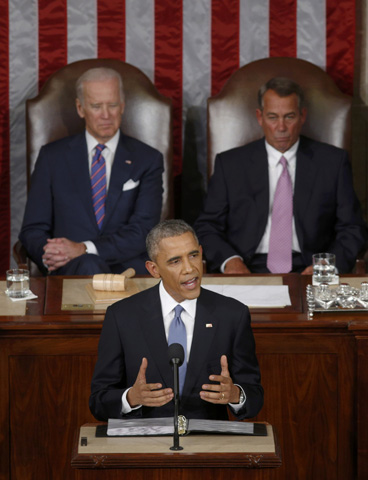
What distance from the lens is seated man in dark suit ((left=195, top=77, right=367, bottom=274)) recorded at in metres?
5.23

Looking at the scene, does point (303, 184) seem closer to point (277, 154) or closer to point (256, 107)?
point (277, 154)

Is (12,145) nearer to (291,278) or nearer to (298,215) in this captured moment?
(298,215)

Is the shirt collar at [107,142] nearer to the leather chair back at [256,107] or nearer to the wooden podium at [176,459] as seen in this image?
the leather chair back at [256,107]

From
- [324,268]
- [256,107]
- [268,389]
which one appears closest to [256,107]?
[256,107]

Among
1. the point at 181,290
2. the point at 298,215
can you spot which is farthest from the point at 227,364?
the point at 298,215

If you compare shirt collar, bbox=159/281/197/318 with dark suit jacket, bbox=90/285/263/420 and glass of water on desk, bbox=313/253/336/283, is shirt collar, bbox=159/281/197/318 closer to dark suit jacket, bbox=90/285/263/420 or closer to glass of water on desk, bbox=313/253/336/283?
dark suit jacket, bbox=90/285/263/420

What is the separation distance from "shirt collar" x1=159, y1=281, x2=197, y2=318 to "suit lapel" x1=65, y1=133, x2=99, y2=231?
2.30 metres

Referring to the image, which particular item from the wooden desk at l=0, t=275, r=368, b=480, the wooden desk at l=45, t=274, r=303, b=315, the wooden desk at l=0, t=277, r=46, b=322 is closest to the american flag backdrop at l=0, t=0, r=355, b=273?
the wooden desk at l=45, t=274, r=303, b=315

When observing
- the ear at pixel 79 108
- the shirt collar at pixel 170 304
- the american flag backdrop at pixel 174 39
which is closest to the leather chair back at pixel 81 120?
the ear at pixel 79 108

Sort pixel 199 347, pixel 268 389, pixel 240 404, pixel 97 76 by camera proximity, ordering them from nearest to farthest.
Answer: pixel 240 404, pixel 199 347, pixel 268 389, pixel 97 76

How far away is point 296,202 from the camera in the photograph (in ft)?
17.2

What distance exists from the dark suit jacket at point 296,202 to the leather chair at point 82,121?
0.38 metres

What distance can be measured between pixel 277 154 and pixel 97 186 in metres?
1.00

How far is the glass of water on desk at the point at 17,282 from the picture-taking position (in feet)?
13.1
